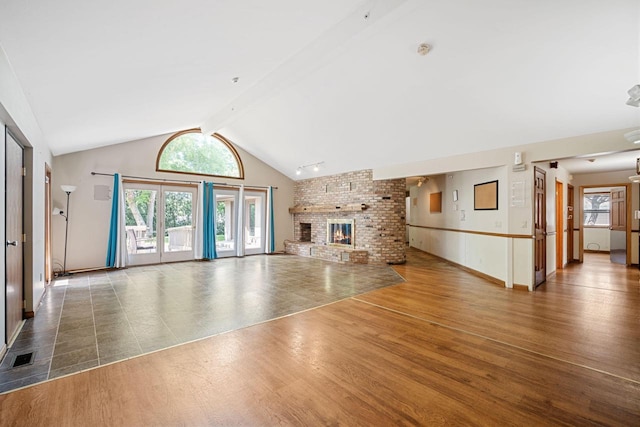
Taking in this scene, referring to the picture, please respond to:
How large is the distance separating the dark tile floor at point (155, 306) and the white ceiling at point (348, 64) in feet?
8.17

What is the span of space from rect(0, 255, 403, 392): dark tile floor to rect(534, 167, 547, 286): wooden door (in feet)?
7.83

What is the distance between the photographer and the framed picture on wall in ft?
17.5

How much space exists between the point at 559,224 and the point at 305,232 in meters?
6.81

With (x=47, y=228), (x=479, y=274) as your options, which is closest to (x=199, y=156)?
(x=47, y=228)

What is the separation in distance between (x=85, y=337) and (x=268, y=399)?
223cm

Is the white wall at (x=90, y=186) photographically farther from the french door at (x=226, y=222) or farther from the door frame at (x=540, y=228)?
the door frame at (x=540, y=228)

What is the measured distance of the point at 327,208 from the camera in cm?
829

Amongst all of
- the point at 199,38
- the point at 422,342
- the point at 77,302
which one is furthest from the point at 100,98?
the point at 422,342

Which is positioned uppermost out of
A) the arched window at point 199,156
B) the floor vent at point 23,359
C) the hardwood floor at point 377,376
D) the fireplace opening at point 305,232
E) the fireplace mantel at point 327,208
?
the arched window at point 199,156

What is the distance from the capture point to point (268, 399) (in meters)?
1.90

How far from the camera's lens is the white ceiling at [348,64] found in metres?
2.42

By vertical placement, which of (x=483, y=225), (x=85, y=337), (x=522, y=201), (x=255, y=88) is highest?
(x=255, y=88)

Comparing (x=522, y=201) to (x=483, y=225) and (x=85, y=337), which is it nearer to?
(x=483, y=225)

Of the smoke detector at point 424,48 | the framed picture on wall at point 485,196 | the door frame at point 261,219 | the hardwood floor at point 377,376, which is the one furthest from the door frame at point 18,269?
the framed picture on wall at point 485,196
